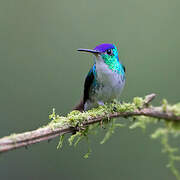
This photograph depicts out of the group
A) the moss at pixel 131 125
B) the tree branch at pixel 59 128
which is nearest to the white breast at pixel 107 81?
the moss at pixel 131 125

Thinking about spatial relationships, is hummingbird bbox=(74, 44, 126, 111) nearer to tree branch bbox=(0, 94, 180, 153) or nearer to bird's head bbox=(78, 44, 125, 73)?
bird's head bbox=(78, 44, 125, 73)

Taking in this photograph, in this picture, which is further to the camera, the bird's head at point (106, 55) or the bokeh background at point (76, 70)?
the bokeh background at point (76, 70)

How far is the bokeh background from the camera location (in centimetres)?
585

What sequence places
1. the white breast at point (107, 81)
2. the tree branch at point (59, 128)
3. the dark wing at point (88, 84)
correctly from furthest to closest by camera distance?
the dark wing at point (88, 84) → the white breast at point (107, 81) → the tree branch at point (59, 128)

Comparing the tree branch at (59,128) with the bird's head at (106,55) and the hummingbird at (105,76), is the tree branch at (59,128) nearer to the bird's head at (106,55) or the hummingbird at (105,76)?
the hummingbird at (105,76)

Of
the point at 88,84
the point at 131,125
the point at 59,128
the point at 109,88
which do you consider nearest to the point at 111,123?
the point at 131,125

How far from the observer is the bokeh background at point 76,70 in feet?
19.2

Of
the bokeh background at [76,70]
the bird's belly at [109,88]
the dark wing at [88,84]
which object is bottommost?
the bird's belly at [109,88]

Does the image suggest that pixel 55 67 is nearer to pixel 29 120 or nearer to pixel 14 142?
pixel 29 120

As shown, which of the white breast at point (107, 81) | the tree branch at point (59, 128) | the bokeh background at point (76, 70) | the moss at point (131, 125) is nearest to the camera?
the tree branch at point (59, 128)

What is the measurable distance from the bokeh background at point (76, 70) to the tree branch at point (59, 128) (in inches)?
133

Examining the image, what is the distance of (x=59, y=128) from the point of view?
227 centimetres

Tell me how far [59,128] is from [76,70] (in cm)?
468

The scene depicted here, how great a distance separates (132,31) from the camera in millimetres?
7305
